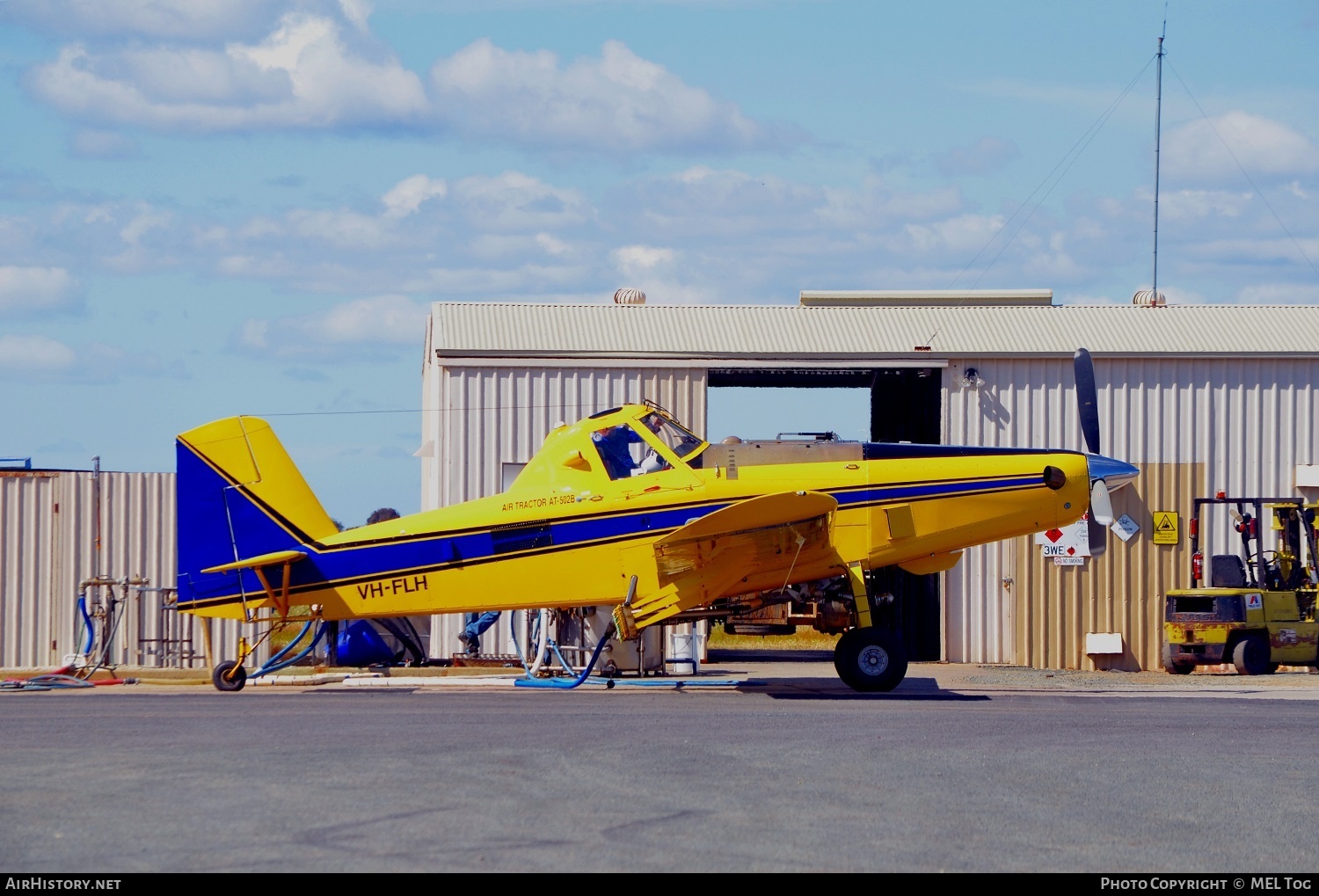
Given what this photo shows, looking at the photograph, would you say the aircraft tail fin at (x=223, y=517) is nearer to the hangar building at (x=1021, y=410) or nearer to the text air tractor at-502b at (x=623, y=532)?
the text air tractor at-502b at (x=623, y=532)

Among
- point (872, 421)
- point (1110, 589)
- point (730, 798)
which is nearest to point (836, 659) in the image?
point (730, 798)

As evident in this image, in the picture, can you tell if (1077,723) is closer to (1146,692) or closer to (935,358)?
(1146,692)

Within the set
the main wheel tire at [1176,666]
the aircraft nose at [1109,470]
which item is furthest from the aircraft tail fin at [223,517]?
the main wheel tire at [1176,666]

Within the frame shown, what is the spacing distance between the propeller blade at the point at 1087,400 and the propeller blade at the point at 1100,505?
920 millimetres

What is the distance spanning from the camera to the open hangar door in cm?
2564

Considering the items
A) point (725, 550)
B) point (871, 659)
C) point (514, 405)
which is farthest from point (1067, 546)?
point (725, 550)

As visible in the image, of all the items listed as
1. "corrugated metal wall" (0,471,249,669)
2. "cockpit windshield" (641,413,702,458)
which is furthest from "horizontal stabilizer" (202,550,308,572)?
"corrugated metal wall" (0,471,249,669)

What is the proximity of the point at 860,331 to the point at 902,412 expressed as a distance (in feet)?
13.2

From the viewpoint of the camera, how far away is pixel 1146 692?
1717 centimetres

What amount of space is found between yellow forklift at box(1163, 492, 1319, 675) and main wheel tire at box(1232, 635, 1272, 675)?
13 mm

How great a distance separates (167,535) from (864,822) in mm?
17007

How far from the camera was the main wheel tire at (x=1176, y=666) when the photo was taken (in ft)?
73.4

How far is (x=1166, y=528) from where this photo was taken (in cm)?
2406

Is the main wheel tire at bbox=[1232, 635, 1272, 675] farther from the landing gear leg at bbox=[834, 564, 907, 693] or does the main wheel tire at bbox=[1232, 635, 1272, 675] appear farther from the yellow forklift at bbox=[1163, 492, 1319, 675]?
the landing gear leg at bbox=[834, 564, 907, 693]
